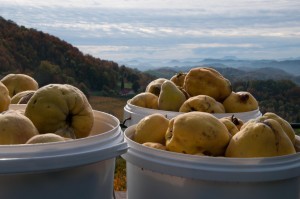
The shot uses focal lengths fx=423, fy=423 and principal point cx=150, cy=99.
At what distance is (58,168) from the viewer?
1.38 metres

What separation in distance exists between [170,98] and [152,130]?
2.09 feet

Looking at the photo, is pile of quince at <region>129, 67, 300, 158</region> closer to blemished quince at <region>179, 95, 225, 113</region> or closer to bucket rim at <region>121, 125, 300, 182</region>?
blemished quince at <region>179, 95, 225, 113</region>

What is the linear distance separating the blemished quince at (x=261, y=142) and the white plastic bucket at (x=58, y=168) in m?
0.47

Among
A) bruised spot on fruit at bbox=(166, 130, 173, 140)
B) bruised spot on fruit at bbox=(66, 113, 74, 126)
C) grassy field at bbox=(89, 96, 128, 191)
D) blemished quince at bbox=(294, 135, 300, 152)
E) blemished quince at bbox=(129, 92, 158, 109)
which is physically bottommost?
grassy field at bbox=(89, 96, 128, 191)

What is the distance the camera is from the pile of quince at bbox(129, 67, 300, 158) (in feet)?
5.60

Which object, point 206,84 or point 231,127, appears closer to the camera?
point 231,127

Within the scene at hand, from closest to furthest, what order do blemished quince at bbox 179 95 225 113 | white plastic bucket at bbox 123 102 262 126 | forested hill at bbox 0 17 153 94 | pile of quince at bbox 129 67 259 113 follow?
1. blemished quince at bbox 179 95 225 113
2. white plastic bucket at bbox 123 102 262 126
3. pile of quince at bbox 129 67 259 113
4. forested hill at bbox 0 17 153 94

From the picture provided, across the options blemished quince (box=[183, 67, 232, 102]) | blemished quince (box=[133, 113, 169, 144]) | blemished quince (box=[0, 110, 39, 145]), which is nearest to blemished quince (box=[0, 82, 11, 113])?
blemished quince (box=[0, 110, 39, 145])

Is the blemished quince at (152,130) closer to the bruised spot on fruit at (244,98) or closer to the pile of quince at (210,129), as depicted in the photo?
the pile of quince at (210,129)

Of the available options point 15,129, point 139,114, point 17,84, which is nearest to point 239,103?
point 139,114

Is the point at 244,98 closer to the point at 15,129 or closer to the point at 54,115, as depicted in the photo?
the point at 54,115

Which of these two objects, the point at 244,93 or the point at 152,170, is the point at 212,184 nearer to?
the point at 152,170

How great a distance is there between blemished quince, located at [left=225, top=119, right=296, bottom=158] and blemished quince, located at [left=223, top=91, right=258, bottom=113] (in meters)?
0.96

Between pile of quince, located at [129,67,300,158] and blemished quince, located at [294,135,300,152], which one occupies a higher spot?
pile of quince, located at [129,67,300,158]
